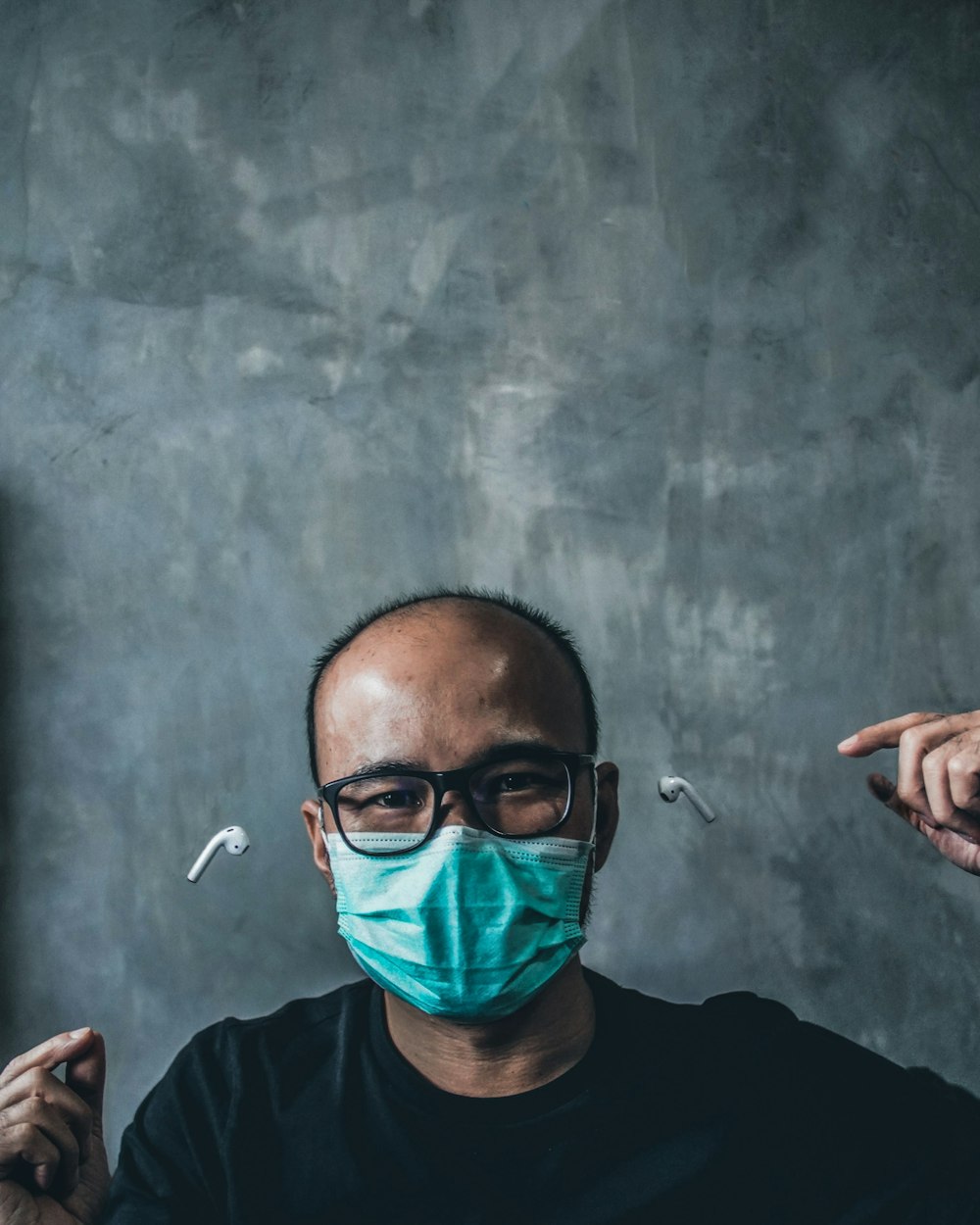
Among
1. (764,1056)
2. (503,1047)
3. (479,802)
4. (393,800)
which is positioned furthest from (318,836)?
(764,1056)

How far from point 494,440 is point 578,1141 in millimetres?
1243

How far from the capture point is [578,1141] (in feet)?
4.96

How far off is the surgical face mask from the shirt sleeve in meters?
0.35

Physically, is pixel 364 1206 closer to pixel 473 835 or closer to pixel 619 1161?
pixel 619 1161

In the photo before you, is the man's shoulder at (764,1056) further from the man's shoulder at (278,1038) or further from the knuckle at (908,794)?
the knuckle at (908,794)

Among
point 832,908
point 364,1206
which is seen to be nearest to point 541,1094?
point 364,1206

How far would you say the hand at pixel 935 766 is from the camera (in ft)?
4.28

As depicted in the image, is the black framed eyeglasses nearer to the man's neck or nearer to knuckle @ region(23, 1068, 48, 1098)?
the man's neck

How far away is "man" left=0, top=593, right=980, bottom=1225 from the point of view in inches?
57.8

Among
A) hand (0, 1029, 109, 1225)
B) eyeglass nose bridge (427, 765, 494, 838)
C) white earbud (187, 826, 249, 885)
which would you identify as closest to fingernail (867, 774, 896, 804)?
eyeglass nose bridge (427, 765, 494, 838)

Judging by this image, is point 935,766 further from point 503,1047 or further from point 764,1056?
point 503,1047

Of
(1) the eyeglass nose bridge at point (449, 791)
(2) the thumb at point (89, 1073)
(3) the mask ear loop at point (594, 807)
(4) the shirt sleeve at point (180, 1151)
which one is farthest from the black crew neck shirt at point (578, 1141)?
(1) the eyeglass nose bridge at point (449, 791)

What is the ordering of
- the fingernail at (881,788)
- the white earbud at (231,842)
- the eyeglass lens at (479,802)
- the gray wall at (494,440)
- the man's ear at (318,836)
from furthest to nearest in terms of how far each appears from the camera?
the gray wall at (494,440)
the white earbud at (231,842)
the man's ear at (318,836)
the eyeglass lens at (479,802)
the fingernail at (881,788)

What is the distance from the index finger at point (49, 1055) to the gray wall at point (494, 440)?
54 cm
